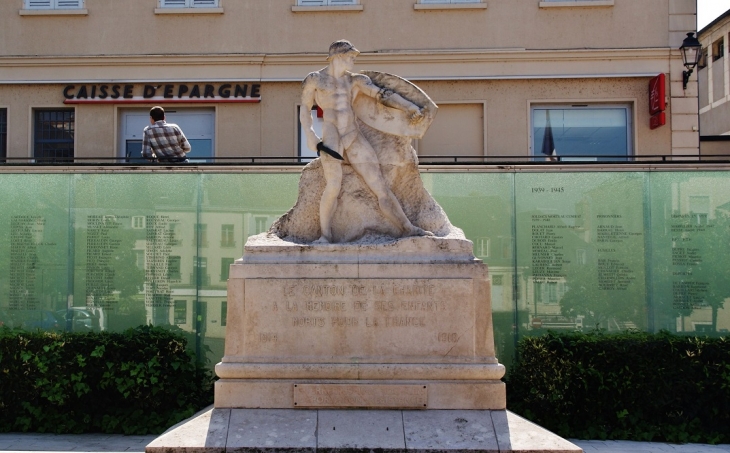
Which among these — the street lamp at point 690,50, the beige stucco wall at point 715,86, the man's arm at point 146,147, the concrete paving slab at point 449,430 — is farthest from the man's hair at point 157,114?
the beige stucco wall at point 715,86

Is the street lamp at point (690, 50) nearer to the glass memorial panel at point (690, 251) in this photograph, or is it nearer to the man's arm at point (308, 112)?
the glass memorial panel at point (690, 251)

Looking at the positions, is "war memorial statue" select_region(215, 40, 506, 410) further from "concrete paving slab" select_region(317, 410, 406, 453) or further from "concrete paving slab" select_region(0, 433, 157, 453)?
"concrete paving slab" select_region(0, 433, 157, 453)

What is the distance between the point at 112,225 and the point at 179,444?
448 cm

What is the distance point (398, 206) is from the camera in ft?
24.0

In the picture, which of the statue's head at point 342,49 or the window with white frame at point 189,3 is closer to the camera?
the statue's head at point 342,49

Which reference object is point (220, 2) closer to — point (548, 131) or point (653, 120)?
point (548, 131)

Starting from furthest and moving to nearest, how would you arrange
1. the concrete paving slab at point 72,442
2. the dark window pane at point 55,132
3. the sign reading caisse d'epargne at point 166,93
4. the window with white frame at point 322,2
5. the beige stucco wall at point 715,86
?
the beige stucco wall at point 715,86 → the dark window pane at point 55,132 → the window with white frame at point 322,2 → the sign reading caisse d'epargne at point 166,93 → the concrete paving slab at point 72,442

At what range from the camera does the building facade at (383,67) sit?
14.9m

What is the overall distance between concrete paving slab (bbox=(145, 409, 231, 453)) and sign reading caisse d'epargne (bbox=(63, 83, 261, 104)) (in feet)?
31.0

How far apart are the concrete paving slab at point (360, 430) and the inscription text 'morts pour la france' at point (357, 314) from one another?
0.55m

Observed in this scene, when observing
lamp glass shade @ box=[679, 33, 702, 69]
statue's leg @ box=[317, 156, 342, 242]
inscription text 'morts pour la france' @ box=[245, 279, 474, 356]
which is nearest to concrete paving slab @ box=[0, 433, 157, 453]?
inscription text 'morts pour la france' @ box=[245, 279, 474, 356]

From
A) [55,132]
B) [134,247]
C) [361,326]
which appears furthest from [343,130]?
[55,132]

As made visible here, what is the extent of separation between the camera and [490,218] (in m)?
9.80

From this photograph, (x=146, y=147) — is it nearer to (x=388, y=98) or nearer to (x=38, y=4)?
(x=388, y=98)
